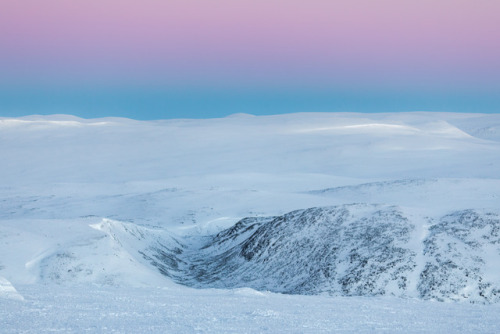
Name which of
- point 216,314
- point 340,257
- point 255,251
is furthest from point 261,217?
point 216,314

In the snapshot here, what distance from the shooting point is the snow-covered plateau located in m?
9.00

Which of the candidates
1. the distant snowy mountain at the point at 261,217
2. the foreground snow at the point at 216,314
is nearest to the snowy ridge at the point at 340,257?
the distant snowy mountain at the point at 261,217

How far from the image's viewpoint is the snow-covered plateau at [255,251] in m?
9.00

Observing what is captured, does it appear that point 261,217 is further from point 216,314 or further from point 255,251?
point 216,314

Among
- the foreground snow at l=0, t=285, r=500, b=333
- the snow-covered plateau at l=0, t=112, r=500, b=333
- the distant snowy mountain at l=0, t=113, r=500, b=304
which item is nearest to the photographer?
the foreground snow at l=0, t=285, r=500, b=333

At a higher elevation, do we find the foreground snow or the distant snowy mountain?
the foreground snow

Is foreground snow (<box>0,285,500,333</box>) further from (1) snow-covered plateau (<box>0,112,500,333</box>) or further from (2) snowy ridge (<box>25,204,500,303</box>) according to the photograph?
(2) snowy ridge (<box>25,204,500,303</box>)

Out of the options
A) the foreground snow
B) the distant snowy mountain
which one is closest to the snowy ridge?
the distant snowy mountain

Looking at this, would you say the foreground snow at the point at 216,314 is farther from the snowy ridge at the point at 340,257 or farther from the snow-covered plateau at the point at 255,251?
the snowy ridge at the point at 340,257

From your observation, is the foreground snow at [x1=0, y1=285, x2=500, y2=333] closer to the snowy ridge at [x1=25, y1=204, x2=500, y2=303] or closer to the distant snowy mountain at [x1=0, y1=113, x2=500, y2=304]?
the distant snowy mountain at [x1=0, y1=113, x2=500, y2=304]

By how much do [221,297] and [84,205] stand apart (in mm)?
29686

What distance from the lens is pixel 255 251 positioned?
73.5 ft

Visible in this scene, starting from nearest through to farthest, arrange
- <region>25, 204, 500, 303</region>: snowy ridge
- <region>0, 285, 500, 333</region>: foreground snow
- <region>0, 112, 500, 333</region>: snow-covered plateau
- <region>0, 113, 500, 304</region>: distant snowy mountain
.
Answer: <region>0, 285, 500, 333</region>: foreground snow → <region>0, 112, 500, 333</region>: snow-covered plateau → <region>25, 204, 500, 303</region>: snowy ridge → <region>0, 113, 500, 304</region>: distant snowy mountain

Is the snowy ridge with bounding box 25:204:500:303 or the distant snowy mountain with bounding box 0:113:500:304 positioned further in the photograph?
the distant snowy mountain with bounding box 0:113:500:304
